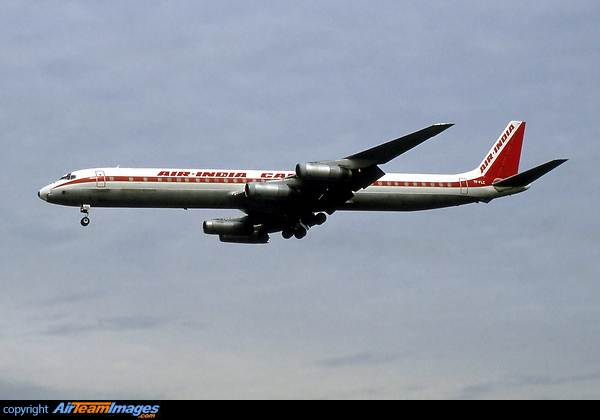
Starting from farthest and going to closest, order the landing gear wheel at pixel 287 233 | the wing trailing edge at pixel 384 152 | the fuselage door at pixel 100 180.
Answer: the landing gear wheel at pixel 287 233 → the fuselage door at pixel 100 180 → the wing trailing edge at pixel 384 152

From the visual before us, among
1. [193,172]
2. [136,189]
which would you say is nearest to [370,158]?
[193,172]

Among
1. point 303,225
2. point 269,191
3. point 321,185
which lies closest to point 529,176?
point 321,185

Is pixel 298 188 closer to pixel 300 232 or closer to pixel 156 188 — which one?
pixel 300 232

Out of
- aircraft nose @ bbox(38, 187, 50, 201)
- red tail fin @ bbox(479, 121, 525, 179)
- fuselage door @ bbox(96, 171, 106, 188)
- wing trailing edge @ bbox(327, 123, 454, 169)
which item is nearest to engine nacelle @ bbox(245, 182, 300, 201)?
wing trailing edge @ bbox(327, 123, 454, 169)

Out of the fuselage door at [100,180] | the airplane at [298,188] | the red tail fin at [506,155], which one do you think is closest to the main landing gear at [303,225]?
the airplane at [298,188]

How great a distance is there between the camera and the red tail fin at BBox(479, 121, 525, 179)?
68438mm

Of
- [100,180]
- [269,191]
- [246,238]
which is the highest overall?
[100,180]

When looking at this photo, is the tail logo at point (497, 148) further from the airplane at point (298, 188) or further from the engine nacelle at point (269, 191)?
the engine nacelle at point (269, 191)

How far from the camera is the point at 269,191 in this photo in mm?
58312

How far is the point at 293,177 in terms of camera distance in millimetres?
60156
